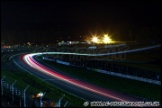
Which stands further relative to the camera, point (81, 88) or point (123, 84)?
point (123, 84)

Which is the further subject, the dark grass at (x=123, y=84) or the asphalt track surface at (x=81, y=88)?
the dark grass at (x=123, y=84)

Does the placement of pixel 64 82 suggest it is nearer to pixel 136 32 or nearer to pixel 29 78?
pixel 29 78

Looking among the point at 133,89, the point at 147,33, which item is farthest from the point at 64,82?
the point at 147,33

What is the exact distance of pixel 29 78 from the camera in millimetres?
44219

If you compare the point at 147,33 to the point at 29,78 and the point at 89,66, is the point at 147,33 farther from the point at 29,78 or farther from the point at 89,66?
the point at 29,78

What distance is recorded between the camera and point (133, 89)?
128 ft

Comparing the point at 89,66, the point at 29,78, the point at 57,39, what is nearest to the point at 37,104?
the point at 29,78

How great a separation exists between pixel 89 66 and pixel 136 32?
9211 cm

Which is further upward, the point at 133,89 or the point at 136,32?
the point at 136,32

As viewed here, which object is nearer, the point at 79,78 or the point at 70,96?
the point at 70,96

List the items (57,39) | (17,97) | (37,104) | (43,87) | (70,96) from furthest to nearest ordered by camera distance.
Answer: (57,39), (43,87), (70,96), (17,97), (37,104)

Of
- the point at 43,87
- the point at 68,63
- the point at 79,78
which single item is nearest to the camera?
the point at 43,87

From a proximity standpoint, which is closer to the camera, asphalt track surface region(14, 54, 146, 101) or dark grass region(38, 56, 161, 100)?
asphalt track surface region(14, 54, 146, 101)

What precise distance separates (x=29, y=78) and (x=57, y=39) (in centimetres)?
15207
